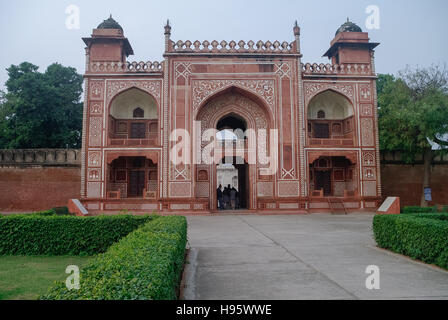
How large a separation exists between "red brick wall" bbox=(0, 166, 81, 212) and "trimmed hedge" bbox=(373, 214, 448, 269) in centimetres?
1581

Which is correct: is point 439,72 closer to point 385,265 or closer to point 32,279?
point 385,265

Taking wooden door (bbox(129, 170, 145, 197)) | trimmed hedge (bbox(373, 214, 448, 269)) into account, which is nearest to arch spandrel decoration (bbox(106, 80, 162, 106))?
wooden door (bbox(129, 170, 145, 197))

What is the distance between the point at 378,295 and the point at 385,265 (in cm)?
185

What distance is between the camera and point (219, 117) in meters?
17.9

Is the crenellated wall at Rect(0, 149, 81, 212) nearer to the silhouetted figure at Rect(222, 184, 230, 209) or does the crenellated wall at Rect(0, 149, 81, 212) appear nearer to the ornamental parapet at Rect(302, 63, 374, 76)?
the silhouetted figure at Rect(222, 184, 230, 209)

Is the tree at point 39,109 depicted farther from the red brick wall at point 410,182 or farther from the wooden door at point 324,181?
the red brick wall at point 410,182

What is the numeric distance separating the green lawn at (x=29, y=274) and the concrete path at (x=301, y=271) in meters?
2.00

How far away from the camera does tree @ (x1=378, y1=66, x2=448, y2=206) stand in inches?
631

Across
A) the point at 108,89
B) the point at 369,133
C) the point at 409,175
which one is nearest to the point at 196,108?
the point at 108,89

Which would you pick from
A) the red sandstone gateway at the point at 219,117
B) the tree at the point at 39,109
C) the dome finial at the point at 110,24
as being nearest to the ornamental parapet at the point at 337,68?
the red sandstone gateway at the point at 219,117

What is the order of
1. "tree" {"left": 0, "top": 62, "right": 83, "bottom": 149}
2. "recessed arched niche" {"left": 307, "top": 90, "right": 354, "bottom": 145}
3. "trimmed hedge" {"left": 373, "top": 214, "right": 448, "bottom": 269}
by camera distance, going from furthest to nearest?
"tree" {"left": 0, "top": 62, "right": 83, "bottom": 149}, "recessed arched niche" {"left": 307, "top": 90, "right": 354, "bottom": 145}, "trimmed hedge" {"left": 373, "top": 214, "right": 448, "bottom": 269}

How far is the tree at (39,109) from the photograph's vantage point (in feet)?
67.6

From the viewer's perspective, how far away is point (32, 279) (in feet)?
16.6
